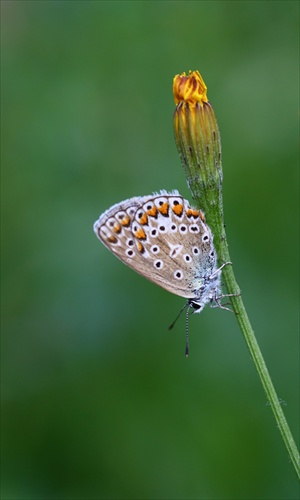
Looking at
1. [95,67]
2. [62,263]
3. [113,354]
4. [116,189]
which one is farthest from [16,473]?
[95,67]

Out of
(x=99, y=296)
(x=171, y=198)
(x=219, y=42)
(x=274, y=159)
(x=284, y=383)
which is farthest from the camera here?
(x=219, y=42)

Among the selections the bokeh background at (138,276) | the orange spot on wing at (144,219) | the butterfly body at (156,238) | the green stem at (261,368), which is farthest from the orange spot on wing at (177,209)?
the bokeh background at (138,276)

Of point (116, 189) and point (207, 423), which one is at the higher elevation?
point (116, 189)

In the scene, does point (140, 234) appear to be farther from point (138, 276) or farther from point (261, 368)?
point (138, 276)

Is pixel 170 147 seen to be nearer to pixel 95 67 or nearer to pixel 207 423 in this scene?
pixel 95 67

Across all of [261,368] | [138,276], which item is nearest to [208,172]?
[261,368]

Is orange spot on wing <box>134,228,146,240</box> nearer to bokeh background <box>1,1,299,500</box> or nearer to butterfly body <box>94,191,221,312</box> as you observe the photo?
butterfly body <box>94,191,221,312</box>
